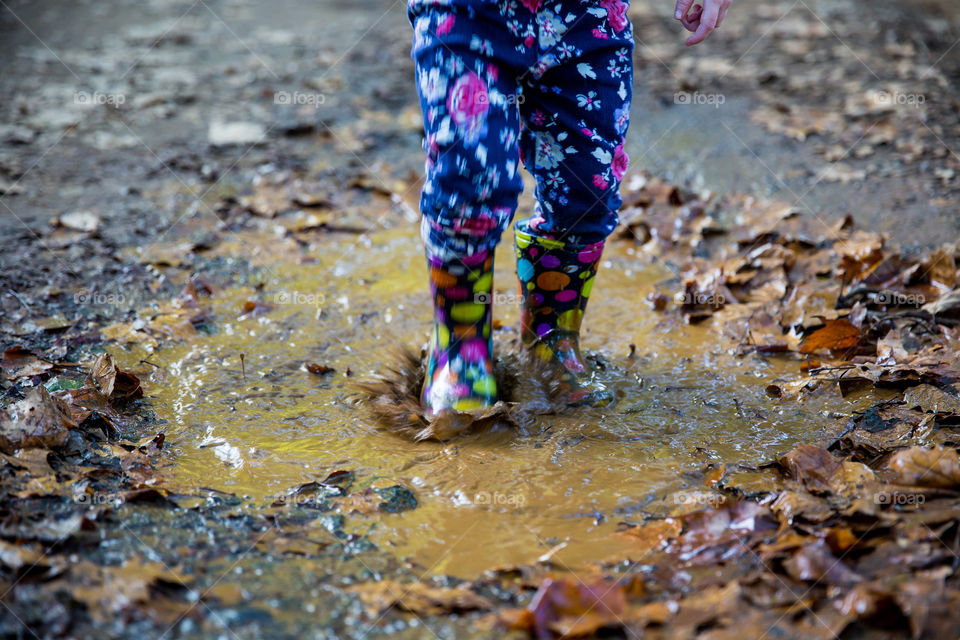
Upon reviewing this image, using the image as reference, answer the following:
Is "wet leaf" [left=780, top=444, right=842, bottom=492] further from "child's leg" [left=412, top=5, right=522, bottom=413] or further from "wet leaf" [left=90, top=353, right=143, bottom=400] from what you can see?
"wet leaf" [left=90, top=353, right=143, bottom=400]

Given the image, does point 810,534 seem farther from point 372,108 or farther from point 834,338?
point 372,108

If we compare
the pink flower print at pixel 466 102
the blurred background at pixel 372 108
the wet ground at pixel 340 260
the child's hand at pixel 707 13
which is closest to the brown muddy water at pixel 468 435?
the wet ground at pixel 340 260

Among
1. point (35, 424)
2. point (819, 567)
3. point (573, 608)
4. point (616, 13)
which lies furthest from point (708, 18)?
point (35, 424)

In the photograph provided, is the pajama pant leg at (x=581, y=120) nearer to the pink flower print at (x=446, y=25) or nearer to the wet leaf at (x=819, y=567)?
the pink flower print at (x=446, y=25)

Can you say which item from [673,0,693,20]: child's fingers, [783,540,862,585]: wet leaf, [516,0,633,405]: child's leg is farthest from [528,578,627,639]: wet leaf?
[673,0,693,20]: child's fingers

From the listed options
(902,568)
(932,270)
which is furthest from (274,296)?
(932,270)

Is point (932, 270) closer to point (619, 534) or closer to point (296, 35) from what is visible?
point (619, 534)

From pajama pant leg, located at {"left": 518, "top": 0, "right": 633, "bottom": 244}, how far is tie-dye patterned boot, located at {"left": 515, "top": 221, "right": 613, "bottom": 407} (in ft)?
0.18

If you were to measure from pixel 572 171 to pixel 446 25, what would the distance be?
467mm

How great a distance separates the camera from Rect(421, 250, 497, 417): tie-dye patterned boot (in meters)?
1.82

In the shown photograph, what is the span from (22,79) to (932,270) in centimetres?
482

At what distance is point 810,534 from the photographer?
1.41 m

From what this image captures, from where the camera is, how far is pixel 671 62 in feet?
16.0

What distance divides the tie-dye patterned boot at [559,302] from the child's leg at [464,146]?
24cm
